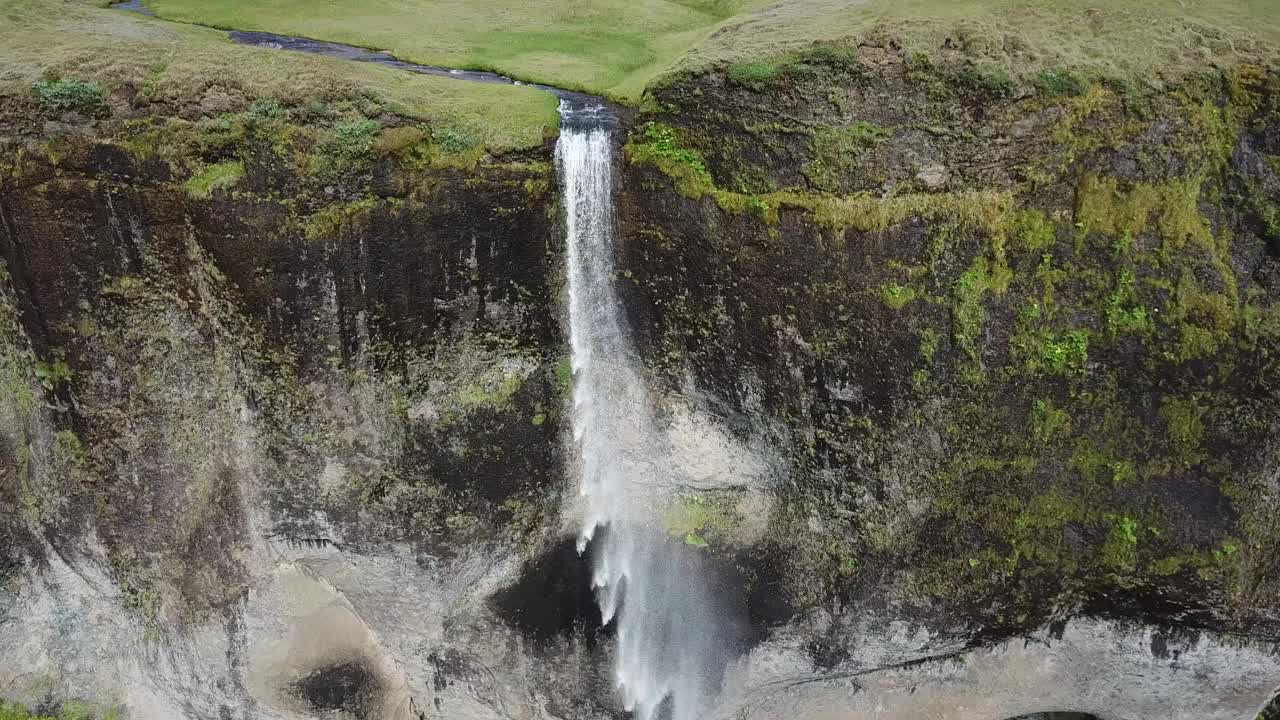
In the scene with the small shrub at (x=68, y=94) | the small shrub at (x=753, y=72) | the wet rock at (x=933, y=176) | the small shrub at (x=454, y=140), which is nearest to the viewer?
the wet rock at (x=933, y=176)

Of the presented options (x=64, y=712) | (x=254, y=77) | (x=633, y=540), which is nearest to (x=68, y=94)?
(x=254, y=77)

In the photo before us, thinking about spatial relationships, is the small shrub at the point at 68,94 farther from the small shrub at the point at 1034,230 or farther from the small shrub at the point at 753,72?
the small shrub at the point at 1034,230

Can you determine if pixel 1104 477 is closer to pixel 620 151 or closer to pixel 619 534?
pixel 619 534

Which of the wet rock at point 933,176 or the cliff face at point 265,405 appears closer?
the wet rock at point 933,176

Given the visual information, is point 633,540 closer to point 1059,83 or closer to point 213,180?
point 213,180

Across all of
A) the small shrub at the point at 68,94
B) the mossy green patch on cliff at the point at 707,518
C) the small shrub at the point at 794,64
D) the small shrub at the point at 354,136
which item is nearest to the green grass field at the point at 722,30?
the small shrub at the point at 794,64

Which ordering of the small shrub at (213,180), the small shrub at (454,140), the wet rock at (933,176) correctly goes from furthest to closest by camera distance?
the small shrub at (454,140) → the small shrub at (213,180) → the wet rock at (933,176)
